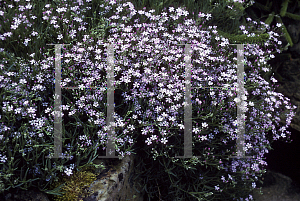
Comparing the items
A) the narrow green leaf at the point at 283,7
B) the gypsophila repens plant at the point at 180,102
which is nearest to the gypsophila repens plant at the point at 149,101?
the gypsophila repens plant at the point at 180,102

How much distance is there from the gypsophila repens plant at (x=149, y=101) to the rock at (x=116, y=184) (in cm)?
20

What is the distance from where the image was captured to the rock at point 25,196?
2666mm

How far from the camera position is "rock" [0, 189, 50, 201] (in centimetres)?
267

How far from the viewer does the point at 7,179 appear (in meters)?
2.52

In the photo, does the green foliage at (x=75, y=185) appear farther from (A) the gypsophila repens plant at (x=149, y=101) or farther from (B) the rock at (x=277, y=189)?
(B) the rock at (x=277, y=189)

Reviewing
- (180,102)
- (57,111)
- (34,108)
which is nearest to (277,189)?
(180,102)

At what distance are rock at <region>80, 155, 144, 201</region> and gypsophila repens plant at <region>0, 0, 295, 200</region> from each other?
203 millimetres

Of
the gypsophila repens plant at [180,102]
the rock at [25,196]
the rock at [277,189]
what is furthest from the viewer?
the rock at [277,189]

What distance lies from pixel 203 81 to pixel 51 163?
6.99 ft

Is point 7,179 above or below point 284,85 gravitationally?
below

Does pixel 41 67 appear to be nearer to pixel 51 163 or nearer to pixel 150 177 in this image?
pixel 51 163

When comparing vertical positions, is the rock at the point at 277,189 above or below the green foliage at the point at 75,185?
below

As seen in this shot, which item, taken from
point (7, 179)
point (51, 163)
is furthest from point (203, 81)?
point (7, 179)

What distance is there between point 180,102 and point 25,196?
2013 millimetres
